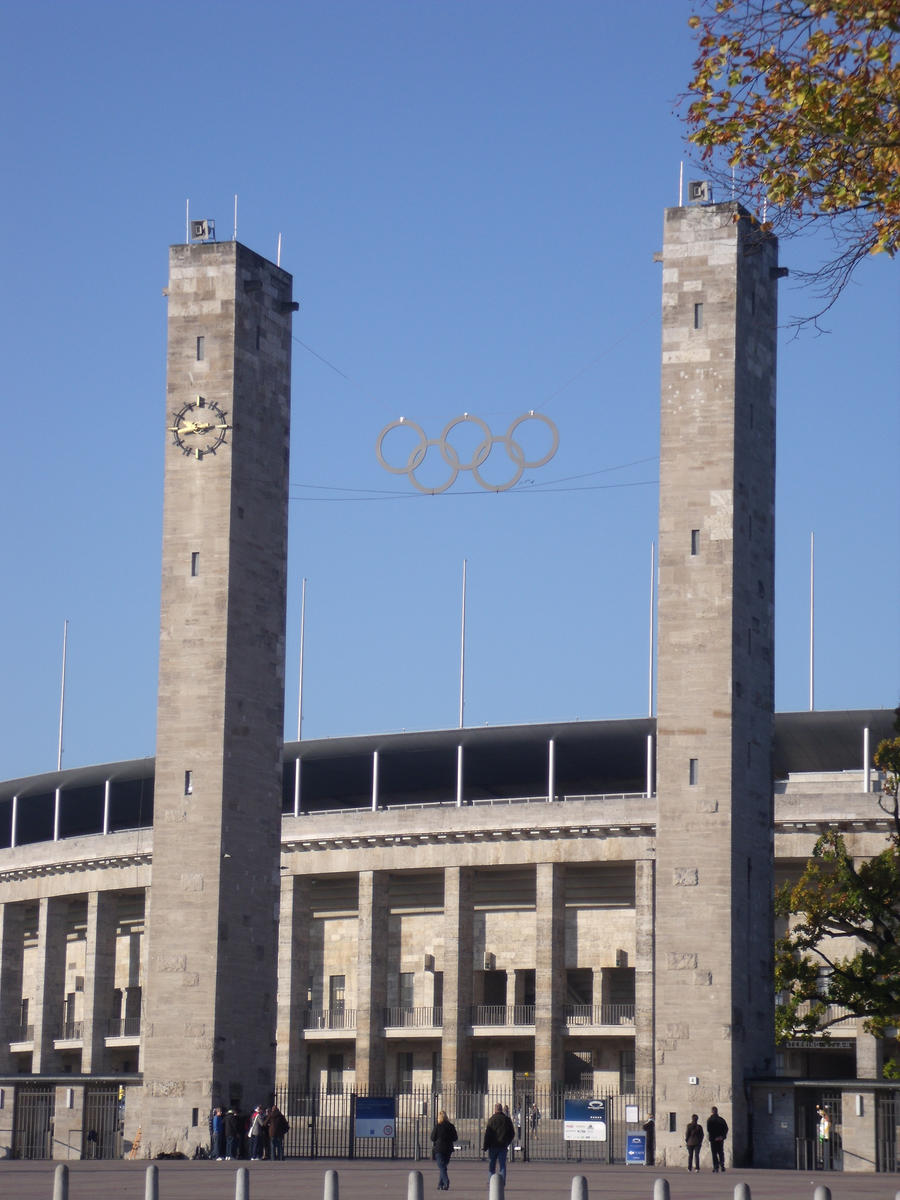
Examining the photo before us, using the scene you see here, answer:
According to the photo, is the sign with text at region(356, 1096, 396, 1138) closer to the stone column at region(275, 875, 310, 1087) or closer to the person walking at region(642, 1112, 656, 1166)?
the person walking at region(642, 1112, 656, 1166)

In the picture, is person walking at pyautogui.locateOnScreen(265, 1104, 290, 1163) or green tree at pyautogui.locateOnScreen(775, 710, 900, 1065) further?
person walking at pyautogui.locateOnScreen(265, 1104, 290, 1163)

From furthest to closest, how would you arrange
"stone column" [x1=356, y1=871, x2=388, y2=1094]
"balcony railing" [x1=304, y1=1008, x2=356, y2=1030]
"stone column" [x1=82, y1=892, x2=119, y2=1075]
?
"stone column" [x1=82, y1=892, x2=119, y2=1075]
"balcony railing" [x1=304, y1=1008, x2=356, y2=1030]
"stone column" [x1=356, y1=871, x2=388, y2=1094]

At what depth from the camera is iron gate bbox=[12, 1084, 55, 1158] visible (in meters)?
51.8

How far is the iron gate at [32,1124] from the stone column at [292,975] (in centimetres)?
2617

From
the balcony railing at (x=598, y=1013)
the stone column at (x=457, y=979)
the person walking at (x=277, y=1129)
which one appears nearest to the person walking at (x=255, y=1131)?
the person walking at (x=277, y=1129)

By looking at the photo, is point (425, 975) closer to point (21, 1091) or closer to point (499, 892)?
point (499, 892)

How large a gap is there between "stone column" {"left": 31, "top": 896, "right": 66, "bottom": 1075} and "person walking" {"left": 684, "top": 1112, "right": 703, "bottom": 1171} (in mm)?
45878

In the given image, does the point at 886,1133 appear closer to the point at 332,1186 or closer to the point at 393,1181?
the point at 393,1181

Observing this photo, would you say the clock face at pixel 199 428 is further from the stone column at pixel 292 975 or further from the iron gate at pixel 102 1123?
the stone column at pixel 292 975


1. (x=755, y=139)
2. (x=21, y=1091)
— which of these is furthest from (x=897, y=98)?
(x=21, y=1091)

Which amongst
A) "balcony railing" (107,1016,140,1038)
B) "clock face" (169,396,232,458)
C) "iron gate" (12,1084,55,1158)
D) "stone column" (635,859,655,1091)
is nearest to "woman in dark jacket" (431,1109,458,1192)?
"iron gate" (12,1084,55,1158)

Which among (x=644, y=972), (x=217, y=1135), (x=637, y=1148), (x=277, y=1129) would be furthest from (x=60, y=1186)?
(x=644, y=972)

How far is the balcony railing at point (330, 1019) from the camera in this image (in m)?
81.2

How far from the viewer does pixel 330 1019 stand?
82250 millimetres
